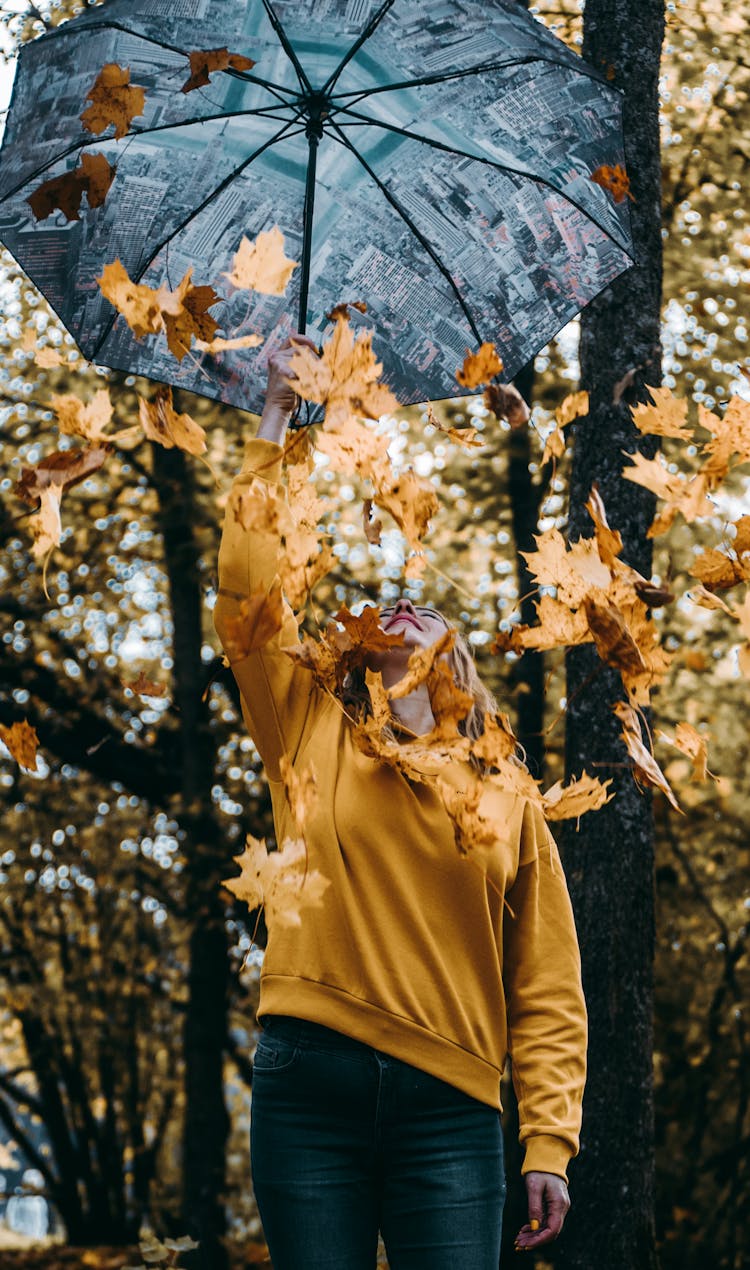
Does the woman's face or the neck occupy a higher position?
the woman's face

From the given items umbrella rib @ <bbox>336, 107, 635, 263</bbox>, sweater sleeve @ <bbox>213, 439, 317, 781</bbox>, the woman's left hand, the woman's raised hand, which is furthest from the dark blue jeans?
umbrella rib @ <bbox>336, 107, 635, 263</bbox>

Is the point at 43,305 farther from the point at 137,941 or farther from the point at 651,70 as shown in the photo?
the point at 137,941

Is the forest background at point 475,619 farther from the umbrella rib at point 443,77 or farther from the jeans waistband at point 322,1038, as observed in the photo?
the jeans waistband at point 322,1038

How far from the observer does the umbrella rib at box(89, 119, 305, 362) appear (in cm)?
259

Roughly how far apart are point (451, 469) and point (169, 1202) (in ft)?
23.2

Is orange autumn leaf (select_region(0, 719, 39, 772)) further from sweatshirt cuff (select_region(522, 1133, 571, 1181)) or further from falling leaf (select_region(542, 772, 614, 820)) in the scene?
sweatshirt cuff (select_region(522, 1133, 571, 1181))

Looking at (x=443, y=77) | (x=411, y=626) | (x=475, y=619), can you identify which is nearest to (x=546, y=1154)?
(x=411, y=626)

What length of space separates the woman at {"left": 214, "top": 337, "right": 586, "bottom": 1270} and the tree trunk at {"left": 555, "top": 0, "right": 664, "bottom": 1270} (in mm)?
1326

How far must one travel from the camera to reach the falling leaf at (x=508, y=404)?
7.60ft

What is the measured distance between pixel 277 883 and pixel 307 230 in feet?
5.03

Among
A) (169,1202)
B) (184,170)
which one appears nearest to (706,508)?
(184,170)

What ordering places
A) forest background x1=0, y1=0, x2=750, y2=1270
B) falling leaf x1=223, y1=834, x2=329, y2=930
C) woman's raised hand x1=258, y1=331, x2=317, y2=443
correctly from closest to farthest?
falling leaf x1=223, y1=834, x2=329, y2=930 < woman's raised hand x1=258, y1=331, x2=317, y2=443 < forest background x1=0, y1=0, x2=750, y2=1270

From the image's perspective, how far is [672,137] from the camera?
7320mm

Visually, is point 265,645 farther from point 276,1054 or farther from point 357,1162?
point 357,1162
